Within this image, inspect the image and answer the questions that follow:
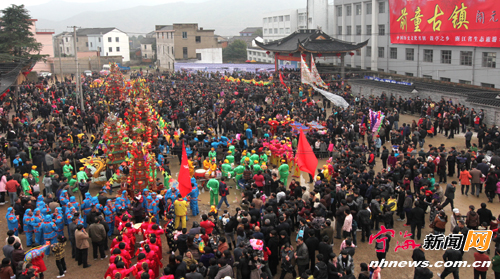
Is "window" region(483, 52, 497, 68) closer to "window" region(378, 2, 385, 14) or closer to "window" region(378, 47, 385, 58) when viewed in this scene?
"window" region(378, 47, 385, 58)

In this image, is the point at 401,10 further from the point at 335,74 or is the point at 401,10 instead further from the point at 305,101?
the point at 305,101

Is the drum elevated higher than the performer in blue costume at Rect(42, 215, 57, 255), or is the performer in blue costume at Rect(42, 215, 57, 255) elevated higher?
the drum

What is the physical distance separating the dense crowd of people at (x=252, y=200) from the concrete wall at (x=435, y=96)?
57 centimetres

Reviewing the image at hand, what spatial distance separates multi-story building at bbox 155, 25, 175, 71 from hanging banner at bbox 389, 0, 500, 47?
3431 cm

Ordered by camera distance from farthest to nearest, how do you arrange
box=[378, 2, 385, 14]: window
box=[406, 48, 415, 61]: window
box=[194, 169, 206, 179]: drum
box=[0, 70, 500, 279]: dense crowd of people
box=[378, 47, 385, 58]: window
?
box=[378, 47, 385, 58]: window, box=[378, 2, 385, 14]: window, box=[406, 48, 415, 61]: window, box=[194, 169, 206, 179]: drum, box=[0, 70, 500, 279]: dense crowd of people

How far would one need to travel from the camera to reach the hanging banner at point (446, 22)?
25.5 m

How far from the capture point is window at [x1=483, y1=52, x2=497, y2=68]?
26364 millimetres

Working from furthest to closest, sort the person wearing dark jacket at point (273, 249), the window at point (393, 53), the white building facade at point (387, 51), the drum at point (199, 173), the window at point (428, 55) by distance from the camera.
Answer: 1. the window at point (393, 53)
2. the window at point (428, 55)
3. the white building facade at point (387, 51)
4. the drum at point (199, 173)
5. the person wearing dark jacket at point (273, 249)

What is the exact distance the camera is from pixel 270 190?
42.7 ft

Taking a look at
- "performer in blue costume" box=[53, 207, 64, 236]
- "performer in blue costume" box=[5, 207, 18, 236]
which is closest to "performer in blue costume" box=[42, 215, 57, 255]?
"performer in blue costume" box=[53, 207, 64, 236]

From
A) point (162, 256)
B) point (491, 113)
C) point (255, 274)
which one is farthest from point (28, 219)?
point (491, 113)

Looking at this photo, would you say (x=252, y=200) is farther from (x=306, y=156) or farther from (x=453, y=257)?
(x=453, y=257)

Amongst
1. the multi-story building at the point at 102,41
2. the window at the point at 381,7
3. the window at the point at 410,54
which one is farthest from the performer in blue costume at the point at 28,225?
the multi-story building at the point at 102,41

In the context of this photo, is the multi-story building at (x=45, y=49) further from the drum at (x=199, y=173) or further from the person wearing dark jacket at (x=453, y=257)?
the person wearing dark jacket at (x=453, y=257)
